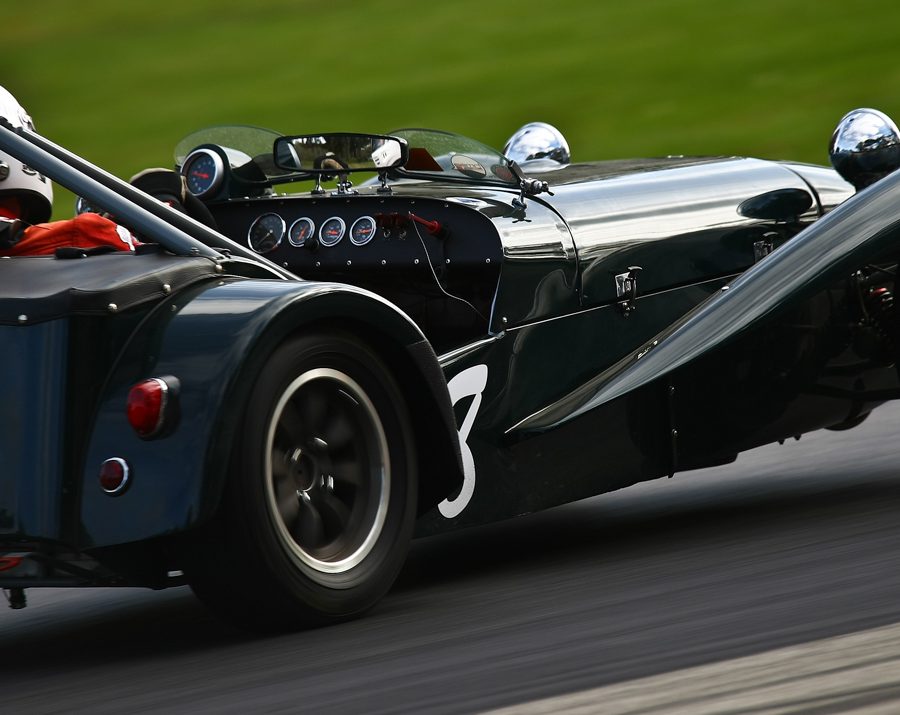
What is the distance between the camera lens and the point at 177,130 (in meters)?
23.1

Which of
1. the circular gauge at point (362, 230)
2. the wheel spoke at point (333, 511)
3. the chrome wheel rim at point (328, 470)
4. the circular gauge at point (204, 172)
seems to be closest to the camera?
the chrome wheel rim at point (328, 470)

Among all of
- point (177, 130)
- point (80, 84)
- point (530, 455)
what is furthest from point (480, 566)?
point (80, 84)

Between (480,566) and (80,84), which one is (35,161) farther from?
(80,84)

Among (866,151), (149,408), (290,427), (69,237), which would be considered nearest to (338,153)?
(69,237)

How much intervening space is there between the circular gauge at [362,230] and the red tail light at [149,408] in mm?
1675

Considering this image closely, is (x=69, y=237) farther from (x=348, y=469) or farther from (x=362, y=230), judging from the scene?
(x=362, y=230)

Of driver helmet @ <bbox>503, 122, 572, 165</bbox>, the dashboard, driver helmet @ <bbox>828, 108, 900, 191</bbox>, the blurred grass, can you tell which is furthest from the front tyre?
the blurred grass

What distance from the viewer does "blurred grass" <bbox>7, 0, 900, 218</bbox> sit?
19.4 m

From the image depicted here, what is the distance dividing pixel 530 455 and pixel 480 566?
0.46 meters

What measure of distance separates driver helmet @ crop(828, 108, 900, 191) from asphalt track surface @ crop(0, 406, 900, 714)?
4.05ft

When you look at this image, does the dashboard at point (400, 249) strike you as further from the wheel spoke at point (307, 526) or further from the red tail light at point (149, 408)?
the red tail light at point (149, 408)

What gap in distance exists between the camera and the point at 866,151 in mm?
6230

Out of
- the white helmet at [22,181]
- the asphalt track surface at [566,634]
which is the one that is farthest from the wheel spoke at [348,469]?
the white helmet at [22,181]

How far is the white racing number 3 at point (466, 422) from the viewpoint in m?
4.61
